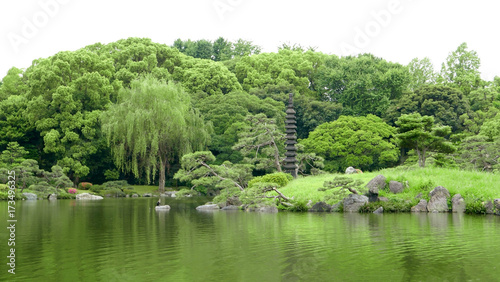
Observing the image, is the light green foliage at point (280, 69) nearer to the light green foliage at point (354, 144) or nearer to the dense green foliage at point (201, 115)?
the dense green foliage at point (201, 115)

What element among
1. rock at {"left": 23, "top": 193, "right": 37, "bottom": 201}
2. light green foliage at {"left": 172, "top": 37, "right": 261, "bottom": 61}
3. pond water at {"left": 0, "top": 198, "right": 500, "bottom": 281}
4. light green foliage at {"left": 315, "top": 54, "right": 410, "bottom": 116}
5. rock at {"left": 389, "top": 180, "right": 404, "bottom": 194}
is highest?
light green foliage at {"left": 172, "top": 37, "right": 261, "bottom": 61}

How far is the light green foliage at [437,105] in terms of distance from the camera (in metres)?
38.1

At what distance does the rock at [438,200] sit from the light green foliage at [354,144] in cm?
1731

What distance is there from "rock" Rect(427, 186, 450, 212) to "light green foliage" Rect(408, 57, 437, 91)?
35196 mm

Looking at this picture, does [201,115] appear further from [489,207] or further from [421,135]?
[489,207]

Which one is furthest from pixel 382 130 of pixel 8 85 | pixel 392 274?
pixel 8 85

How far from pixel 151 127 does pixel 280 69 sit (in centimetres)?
1952

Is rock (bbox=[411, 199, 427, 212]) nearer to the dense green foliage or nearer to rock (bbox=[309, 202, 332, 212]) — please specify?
rock (bbox=[309, 202, 332, 212])

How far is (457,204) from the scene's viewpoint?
56.0 feet

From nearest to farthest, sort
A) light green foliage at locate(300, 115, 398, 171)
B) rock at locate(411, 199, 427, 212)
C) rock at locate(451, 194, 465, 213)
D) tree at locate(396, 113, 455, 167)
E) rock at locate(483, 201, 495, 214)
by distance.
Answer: rock at locate(483, 201, 495, 214), rock at locate(451, 194, 465, 213), rock at locate(411, 199, 427, 212), tree at locate(396, 113, 455, 167), light green foliage at locate(300, 115, 398, 171)

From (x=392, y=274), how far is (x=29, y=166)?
3085 cm

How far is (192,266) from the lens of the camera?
7.69 metres

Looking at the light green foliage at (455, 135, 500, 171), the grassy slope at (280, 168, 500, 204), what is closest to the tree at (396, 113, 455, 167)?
the grassy slope at (280, 168, 500, 204)

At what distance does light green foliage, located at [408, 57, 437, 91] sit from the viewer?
166ft
